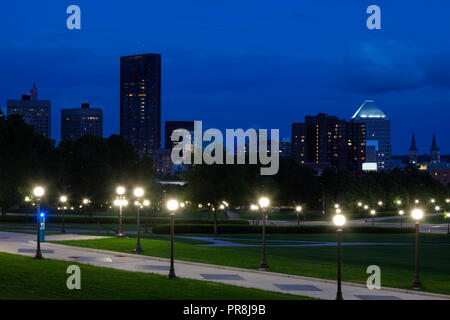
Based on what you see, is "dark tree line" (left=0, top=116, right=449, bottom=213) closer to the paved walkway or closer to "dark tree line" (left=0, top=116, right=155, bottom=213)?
"dark tree line" (left=0, top=116, right=155, bottom=213)

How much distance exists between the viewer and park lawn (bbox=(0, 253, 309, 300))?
16.3 m

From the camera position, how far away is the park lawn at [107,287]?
1633 cm

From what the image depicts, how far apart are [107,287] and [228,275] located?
6720 millimetres

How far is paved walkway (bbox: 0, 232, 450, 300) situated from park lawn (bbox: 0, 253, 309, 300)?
1.62 metres

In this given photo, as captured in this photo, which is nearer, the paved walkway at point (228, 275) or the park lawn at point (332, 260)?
the paved walkway at point (228, 275)

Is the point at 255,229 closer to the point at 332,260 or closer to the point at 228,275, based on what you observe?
the point at 332,260

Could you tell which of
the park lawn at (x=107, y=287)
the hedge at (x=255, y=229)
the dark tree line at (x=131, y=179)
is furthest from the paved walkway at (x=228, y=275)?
the dark tree line at (x=131, y=179)

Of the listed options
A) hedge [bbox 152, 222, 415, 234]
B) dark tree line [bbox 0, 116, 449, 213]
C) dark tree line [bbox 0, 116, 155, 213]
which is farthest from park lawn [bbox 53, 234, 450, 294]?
dark tree line [bbox 0, 116, 155, 213]

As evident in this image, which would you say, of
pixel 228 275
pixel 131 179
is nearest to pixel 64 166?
pixel 131 179

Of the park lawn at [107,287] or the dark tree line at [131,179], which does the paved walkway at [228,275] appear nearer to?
the park lawn at [107,287]

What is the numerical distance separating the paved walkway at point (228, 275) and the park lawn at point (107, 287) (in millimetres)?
1622
